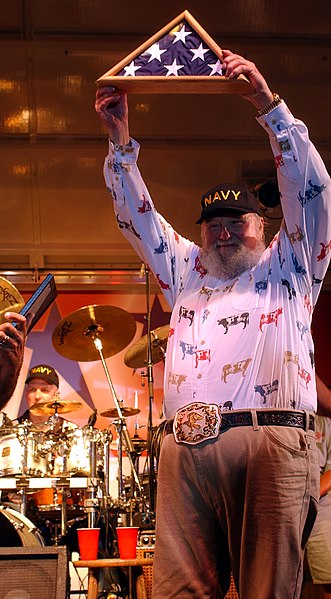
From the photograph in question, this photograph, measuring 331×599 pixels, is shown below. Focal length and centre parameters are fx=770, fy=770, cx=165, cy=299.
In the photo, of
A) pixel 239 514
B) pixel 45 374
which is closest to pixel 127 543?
pixel 239 514

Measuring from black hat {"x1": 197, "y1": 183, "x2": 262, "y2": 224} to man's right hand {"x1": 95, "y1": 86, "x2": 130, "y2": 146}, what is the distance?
1.12 feet

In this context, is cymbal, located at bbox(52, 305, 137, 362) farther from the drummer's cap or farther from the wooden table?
the wooden table

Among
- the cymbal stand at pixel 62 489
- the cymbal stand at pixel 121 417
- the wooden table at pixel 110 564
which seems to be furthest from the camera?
the cymbal stand at pixel 62 489

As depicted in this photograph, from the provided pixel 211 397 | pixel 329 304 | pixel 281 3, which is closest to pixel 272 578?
pixel 211 397

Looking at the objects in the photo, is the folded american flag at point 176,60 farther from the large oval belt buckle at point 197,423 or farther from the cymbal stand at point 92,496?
the cymbal stand at point 92,496

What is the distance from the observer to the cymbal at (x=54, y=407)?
587cm

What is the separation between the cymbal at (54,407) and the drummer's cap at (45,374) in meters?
0.34

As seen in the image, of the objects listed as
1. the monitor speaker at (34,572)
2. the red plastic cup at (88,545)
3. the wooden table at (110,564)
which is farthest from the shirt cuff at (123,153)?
the red plastic cup at (88,545)

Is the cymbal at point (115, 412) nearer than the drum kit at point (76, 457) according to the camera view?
No

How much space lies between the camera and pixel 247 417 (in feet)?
6.78

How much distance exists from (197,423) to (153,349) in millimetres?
3456

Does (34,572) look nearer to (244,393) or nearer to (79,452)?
(244,393)

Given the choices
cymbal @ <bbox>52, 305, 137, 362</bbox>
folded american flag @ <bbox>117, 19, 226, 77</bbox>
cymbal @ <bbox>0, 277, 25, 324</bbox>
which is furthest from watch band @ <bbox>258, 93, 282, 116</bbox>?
cymbal @ <bbox>52, 305, 137, 362</bbox>

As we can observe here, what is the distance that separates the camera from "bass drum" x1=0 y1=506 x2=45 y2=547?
12.3ft
